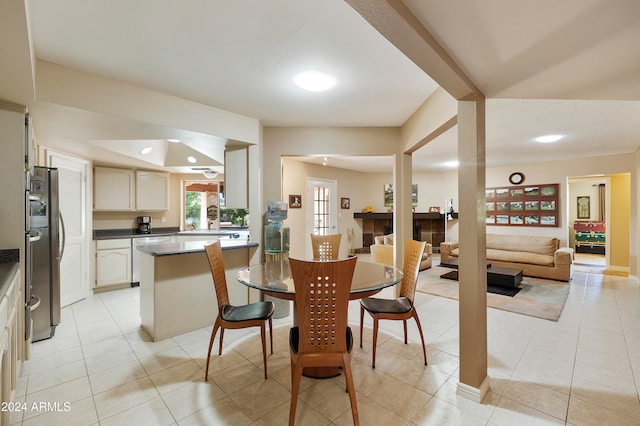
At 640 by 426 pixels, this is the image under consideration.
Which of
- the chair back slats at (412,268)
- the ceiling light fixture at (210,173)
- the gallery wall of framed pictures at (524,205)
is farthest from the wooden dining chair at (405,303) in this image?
the gallery wall of framed pictures at (524,205)

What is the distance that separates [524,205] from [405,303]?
5.60 m

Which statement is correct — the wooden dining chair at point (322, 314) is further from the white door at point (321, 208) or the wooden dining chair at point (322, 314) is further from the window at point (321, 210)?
the window at point (321, 210)

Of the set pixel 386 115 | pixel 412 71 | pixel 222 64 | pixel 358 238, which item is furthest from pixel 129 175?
pixel 358 238

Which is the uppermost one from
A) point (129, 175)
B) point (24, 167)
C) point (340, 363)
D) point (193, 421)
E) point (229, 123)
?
point (229, 123)

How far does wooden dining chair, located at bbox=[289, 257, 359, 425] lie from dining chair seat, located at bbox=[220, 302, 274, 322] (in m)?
0.57

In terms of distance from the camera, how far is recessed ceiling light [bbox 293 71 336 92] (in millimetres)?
2203

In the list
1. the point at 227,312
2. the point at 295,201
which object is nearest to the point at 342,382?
the point at 227,312

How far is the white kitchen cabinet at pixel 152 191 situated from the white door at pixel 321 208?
2.82m

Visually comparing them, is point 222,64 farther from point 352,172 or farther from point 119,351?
point 352,172

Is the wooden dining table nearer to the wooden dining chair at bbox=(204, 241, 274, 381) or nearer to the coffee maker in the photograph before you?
the wooden dining chair at bbox=(204, 241, 274, 381)

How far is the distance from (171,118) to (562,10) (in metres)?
2.78

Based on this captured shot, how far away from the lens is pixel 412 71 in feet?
7.19

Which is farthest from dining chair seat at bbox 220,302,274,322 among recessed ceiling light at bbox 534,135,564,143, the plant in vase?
the plant in vase

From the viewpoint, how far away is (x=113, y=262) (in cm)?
438
